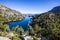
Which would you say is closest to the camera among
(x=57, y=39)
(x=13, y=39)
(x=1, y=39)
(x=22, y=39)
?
(x=1, y=39)

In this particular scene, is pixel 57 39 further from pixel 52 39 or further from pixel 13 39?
pixel 13 39

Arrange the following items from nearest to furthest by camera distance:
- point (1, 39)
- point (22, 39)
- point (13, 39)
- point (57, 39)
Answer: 1. point (1, 39)
2. point (13, 39)
3. point (22, 39)
4. point (57, 39)

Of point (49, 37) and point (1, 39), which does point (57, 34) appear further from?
point (1, 39)

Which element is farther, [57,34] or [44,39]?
[44,39]

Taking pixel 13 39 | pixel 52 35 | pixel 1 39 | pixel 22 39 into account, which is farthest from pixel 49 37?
pixel 1 39

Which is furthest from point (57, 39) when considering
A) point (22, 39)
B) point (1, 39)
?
point (1, 39)

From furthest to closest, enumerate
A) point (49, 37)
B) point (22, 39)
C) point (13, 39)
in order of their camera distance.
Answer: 1. point (49, 37)
2. point (22, 39)
3. point (13, 39)

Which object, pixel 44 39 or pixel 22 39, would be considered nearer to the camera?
pixel 22 39

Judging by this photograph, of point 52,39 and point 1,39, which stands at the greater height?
point 1,39
